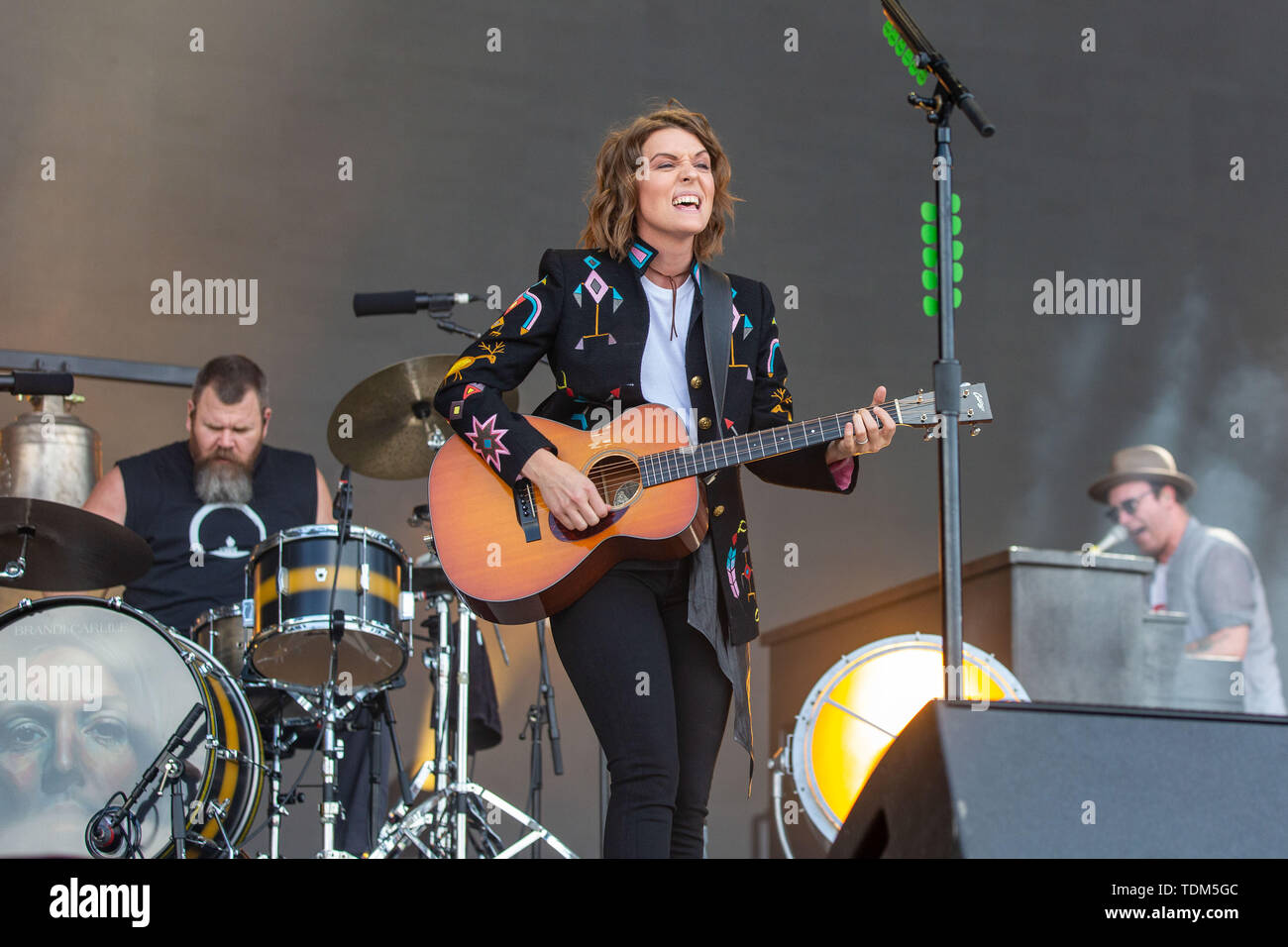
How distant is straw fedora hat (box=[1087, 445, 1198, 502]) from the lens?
5.47m

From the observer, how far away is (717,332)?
2252mm

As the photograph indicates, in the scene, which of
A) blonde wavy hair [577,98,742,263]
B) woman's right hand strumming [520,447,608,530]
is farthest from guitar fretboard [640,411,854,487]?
blonde wavy hair [577,98,742,263]

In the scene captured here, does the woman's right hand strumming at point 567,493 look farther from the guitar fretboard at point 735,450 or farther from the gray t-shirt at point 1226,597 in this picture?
the gray t-shirt at point 1226,597

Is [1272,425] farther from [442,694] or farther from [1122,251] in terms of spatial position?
[442,694]

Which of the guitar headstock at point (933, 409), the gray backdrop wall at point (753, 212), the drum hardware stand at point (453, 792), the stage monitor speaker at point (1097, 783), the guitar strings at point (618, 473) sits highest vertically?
the gray backdrop wall at point (753, 212)

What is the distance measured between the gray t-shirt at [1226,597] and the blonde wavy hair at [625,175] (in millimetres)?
3537

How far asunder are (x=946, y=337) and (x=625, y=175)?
619 mm

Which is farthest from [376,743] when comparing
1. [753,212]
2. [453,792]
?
[753,212]

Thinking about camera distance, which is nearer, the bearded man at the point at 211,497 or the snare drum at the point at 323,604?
the snare drum at the point at 323,604

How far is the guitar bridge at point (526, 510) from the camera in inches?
86.5

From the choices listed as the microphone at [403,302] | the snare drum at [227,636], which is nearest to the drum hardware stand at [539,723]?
the snare drum at [227,636]

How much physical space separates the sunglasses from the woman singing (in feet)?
11.6

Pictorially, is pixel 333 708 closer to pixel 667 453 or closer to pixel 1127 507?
pixel 667 453

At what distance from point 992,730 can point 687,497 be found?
0.89m
